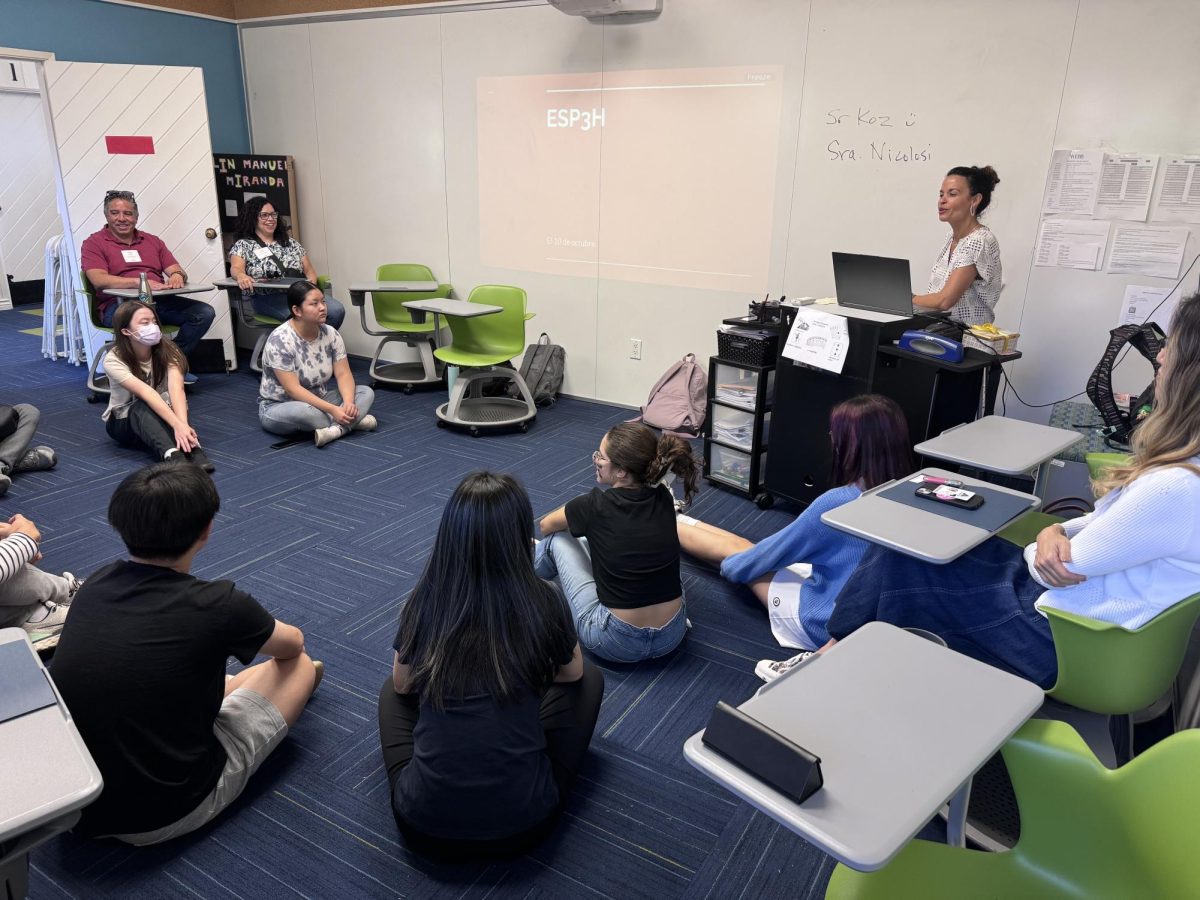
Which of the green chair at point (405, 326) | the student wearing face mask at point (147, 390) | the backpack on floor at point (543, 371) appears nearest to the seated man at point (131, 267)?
the green chair at point (405, 326)

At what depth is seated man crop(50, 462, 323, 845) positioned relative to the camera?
5.30 feet

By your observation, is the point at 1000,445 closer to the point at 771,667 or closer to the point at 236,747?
the point at 771,667

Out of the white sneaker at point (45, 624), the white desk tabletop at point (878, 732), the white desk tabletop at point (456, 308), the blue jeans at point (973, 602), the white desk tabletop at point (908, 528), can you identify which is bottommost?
the white sneaker at point (45, 624)

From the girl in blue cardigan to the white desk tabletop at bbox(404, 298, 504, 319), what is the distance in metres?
2.61

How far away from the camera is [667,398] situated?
4641 millimetres

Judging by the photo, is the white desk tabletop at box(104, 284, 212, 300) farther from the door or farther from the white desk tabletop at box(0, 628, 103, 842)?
the white desk tabletop at box(0, 628, 103, 842)

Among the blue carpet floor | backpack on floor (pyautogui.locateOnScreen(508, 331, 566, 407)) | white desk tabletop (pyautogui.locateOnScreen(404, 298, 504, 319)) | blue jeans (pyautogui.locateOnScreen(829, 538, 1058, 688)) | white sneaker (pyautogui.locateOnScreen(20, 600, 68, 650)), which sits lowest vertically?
the blue carpet floor

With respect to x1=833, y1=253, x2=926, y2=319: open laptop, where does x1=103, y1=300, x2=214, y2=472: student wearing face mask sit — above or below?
below

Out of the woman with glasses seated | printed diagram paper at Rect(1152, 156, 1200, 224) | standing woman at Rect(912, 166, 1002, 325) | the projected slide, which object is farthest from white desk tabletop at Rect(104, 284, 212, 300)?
printed diagram paper at Rect(1152, 156, 1200, 224)

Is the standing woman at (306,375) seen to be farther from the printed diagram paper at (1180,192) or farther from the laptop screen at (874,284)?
the printed diagram paper at (1180,192)

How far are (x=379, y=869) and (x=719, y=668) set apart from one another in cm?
120

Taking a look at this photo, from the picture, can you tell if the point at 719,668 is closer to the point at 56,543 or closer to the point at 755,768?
the point at 755,768

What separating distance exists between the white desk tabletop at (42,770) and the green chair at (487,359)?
3611 mm

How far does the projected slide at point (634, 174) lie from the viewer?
15.1 feet
